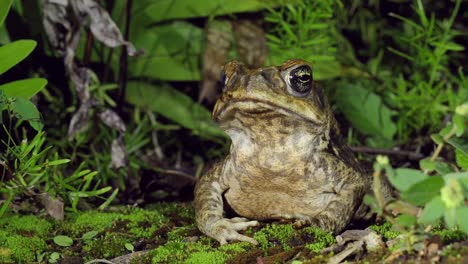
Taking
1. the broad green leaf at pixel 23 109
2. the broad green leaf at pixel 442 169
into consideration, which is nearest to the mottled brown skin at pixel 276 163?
the broad green leaf at pixel 442 169

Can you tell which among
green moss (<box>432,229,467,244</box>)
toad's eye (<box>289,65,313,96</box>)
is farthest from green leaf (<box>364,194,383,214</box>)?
toad's eye (<box>289,65,313,96</box>)

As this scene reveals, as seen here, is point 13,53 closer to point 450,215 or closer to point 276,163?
point 276,163

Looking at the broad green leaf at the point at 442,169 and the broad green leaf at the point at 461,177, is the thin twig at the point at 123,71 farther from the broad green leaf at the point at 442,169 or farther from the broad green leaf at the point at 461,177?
the broad green leaf at the point at 461,177

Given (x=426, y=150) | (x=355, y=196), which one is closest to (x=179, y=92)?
(x=426, y=150)

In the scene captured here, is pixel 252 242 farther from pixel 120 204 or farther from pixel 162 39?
pixel 162 39

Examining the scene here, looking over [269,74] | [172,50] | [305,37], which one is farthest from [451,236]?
[172,50]

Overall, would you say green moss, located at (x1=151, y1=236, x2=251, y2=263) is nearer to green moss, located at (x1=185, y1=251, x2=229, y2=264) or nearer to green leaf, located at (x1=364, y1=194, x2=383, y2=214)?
green moss, located at (x1=185, y1=251, x2=229, y2=264)

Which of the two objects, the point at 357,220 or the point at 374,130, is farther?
the point at 374,130
